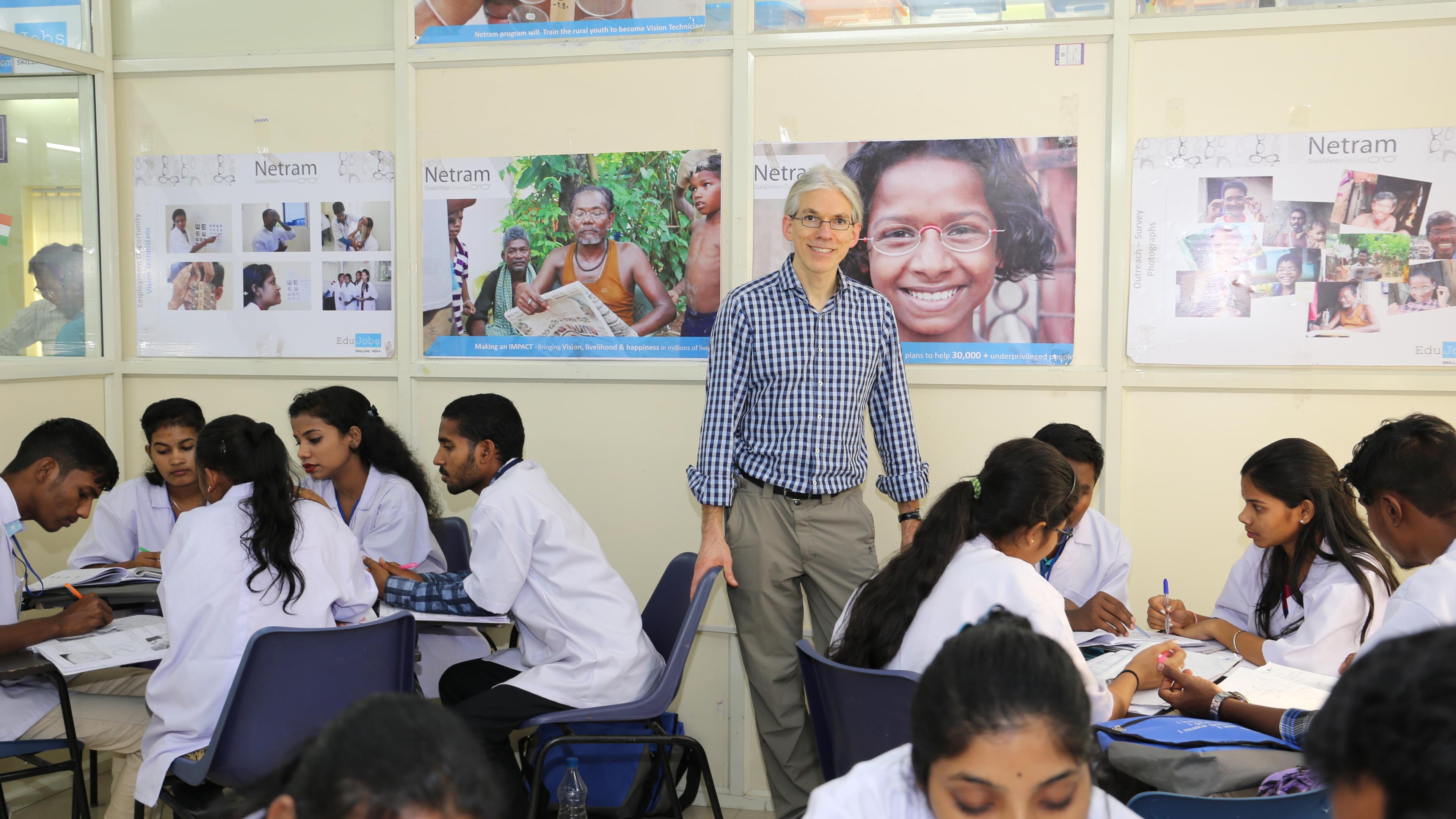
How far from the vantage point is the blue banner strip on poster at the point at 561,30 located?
3455mm

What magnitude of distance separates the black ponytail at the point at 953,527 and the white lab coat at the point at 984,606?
34 mm

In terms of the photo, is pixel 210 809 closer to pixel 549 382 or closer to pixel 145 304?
pixel 549 382

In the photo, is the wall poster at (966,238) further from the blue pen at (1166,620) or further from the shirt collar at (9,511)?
the shirt collar at (9,511)

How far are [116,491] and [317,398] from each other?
69cm

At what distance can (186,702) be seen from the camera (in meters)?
2.24

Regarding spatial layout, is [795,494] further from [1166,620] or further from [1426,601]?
[1426,601]

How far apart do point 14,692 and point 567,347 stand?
1845 millimetres

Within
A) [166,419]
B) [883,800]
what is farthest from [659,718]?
[166,419]

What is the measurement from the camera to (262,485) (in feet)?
7.65

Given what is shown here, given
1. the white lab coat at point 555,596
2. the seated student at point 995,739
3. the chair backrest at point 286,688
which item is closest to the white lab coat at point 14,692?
the chair backrest at point 286,688

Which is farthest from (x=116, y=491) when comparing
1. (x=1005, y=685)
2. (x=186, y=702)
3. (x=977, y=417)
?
(x=1005, y=685)

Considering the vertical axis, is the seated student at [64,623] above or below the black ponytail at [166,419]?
below

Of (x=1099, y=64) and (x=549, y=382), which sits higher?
(x=1099, y=64)

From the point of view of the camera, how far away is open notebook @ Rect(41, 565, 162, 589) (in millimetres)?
2799
